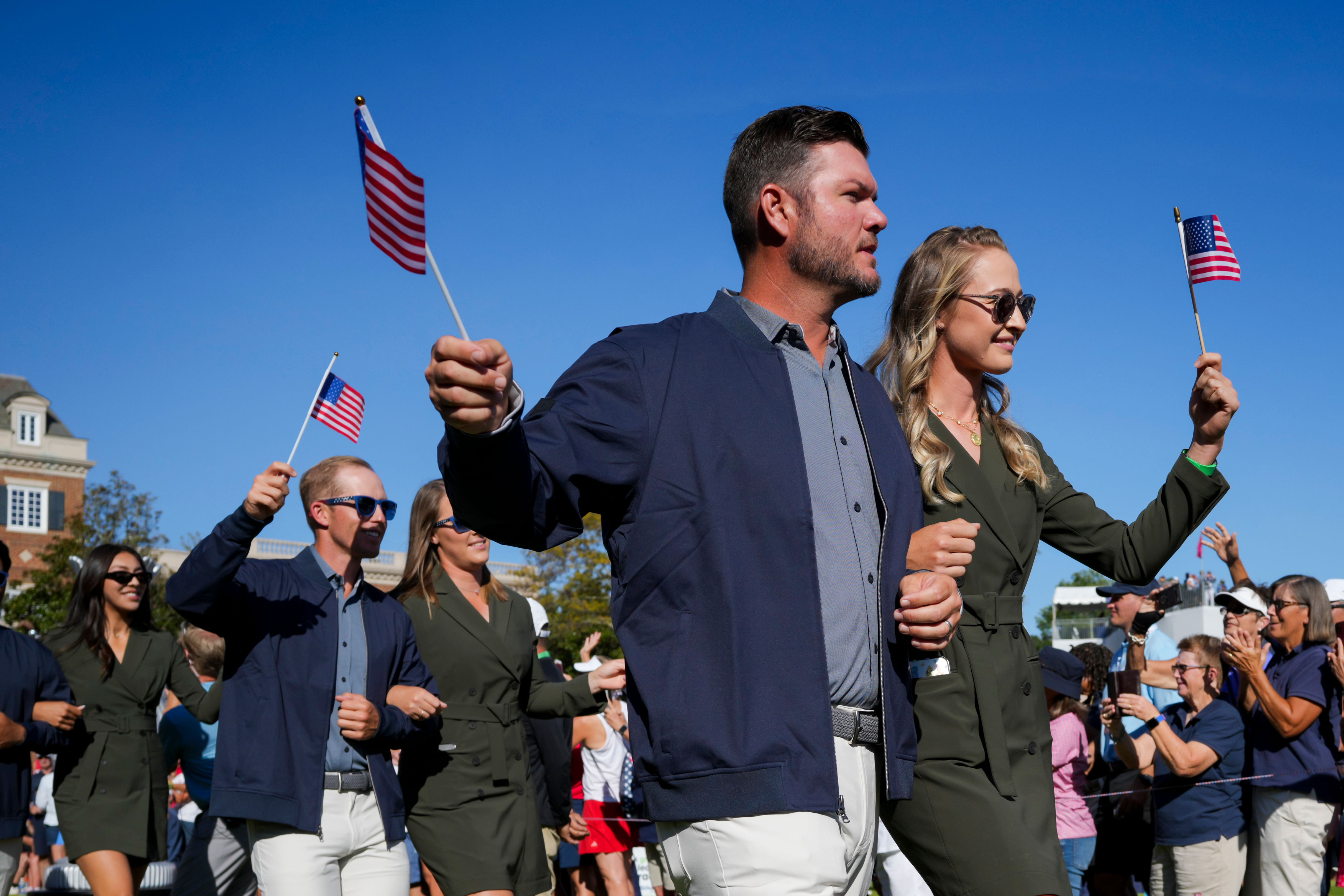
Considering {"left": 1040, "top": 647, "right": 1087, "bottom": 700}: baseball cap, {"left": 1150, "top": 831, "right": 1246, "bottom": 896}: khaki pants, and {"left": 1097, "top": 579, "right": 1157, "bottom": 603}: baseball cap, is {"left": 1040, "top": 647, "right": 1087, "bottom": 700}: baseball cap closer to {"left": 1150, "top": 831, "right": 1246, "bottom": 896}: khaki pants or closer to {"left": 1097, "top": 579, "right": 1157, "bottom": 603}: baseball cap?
{"left": 1150, "top": 831, "right": 1246, "bottom": 896}: khaki pants

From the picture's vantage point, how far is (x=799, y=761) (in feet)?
7.89

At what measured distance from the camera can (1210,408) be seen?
3650 millimetres

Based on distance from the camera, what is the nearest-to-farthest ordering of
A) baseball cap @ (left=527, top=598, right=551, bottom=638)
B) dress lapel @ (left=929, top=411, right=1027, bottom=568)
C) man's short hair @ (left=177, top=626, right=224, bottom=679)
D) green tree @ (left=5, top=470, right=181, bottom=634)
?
1. dress lapel @ (left=929, top=411, right=1027, bottom=568)
2. baseball cap @ (left=527, top=598, right=551, bottom=638)
3. man's short hair @ (left=177, top=626, right=224, bottom=679)
4. green tree @ (left=5, top=470, right=181, bottom=634)

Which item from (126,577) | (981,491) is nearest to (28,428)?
(126,577)

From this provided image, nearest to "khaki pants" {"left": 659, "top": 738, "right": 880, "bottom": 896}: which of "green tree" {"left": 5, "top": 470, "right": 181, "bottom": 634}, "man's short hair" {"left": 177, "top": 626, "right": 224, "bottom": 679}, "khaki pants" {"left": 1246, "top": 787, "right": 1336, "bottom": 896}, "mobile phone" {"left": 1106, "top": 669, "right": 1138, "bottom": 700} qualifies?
"mobile phone" {"left": 1106, "top": 669, "right": 1138, "bottom": 700}

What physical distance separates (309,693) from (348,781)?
42 centimetres

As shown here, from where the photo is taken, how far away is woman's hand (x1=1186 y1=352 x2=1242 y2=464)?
361 cm

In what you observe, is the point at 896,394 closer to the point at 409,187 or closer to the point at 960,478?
the point at 960,478

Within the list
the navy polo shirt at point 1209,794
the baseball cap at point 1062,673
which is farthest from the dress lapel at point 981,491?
the navy polo shirt at point 1209,794

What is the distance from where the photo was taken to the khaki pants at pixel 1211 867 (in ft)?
25.3

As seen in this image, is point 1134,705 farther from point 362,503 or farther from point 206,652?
point 206,652

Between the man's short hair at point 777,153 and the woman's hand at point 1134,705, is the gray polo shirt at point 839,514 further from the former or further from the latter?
the woman's hand at point 1134,705

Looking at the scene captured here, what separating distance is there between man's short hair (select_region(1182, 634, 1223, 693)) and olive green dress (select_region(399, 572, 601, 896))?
427cm

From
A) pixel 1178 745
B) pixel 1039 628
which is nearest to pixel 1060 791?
pixel 1178 745
